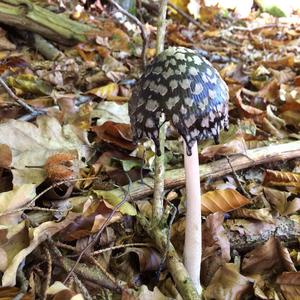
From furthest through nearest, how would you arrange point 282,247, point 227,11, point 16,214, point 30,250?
point 227,11, point 282,247, point 16,214, point 30,250

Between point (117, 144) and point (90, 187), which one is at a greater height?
point (117, 144)

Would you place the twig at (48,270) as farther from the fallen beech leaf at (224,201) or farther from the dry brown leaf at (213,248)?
the fallen beech leaf at (224,201)

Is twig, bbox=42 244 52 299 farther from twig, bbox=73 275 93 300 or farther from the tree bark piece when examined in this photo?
the tree bark piece

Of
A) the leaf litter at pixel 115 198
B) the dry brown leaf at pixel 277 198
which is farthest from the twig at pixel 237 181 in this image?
the dry brown leaf at pixel 277 198

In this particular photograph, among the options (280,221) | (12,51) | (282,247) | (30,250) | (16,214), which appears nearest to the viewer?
(30,250)

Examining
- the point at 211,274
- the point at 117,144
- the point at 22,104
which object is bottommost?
the point at 211,274

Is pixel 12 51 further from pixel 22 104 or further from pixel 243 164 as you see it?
pixel 243 164

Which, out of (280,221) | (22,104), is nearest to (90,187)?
(22,104)
